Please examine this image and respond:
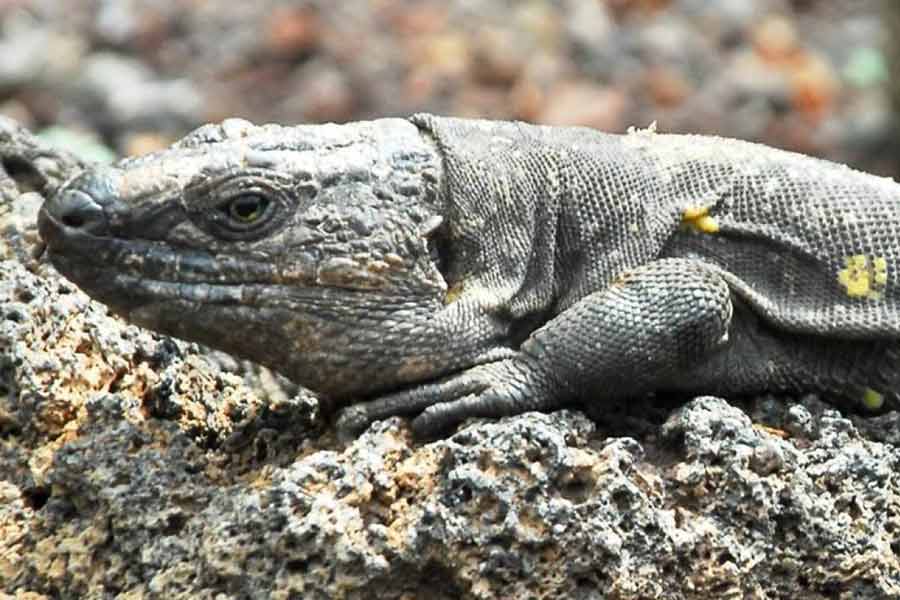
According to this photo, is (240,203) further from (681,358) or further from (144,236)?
(681,358)

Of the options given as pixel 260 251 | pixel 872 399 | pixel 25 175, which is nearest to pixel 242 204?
pixel 260 251

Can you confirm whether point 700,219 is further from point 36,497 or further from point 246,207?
point 36,497

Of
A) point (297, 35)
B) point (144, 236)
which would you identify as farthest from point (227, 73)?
point (144, 236)

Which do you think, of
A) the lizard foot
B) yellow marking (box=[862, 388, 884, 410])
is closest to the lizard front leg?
the lizard foot

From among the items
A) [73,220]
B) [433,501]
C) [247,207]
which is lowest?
[433,501]

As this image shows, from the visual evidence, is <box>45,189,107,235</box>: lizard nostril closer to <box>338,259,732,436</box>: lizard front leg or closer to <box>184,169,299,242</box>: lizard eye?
<box>184,169,299,242</box>: lizard eye

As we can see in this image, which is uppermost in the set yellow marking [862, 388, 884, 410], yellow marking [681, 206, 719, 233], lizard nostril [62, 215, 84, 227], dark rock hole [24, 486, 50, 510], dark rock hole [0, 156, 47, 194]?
dark rock hole [0, 156, 47, 194]
